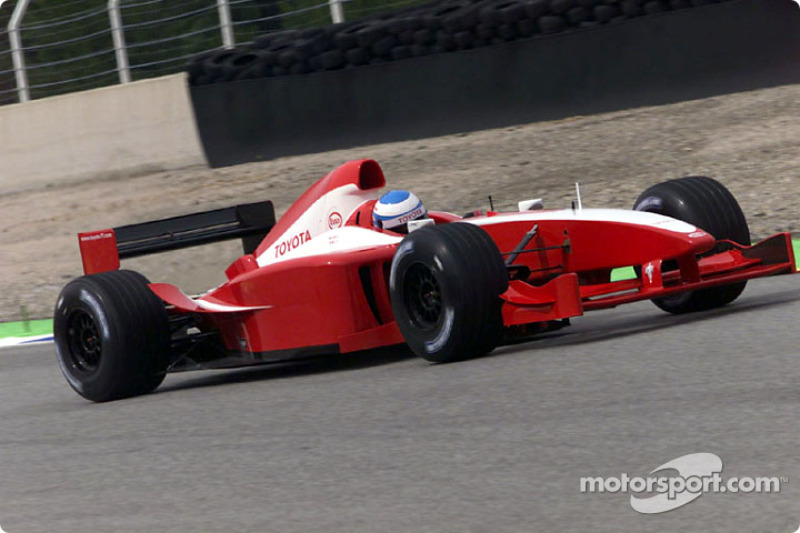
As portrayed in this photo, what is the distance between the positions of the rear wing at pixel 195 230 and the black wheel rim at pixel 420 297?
6.19 ft

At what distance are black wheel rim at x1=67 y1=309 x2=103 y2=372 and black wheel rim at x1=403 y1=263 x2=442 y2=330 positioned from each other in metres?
1.83

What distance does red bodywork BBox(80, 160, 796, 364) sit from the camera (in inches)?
234

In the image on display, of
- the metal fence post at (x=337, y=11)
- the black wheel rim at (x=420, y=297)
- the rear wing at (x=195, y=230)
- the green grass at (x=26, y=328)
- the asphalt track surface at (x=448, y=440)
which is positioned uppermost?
the metal fence post at (x=337, y=11)

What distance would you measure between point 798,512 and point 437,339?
2888 millimetres

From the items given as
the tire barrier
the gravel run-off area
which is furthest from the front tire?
the tire barrier

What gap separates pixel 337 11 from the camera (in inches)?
587

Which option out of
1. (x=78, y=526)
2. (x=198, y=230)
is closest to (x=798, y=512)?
(x=78, y=526)

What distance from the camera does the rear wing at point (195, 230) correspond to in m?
7.60

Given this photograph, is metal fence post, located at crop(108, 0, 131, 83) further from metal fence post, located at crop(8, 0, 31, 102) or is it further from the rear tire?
the rear tire

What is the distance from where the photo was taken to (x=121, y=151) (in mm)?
16406

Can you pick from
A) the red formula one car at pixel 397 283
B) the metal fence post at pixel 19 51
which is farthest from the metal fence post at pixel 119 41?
Answer: the red formula one car at pixel 397 283

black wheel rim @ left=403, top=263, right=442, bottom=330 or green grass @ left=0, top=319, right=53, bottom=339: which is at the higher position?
black wheel rim @ left=403, top=263, right=442, bottom=330

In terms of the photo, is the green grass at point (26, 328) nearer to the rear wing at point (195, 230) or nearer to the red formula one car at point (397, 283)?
the rear wing at point (195, 230)

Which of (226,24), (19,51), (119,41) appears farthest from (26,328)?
(19,51)
